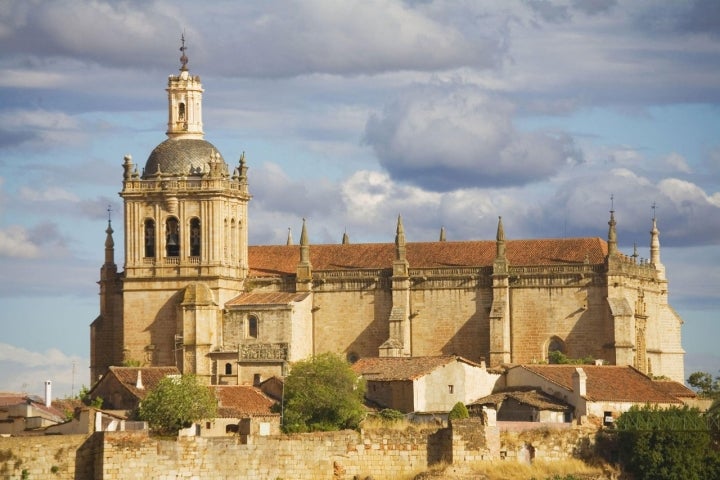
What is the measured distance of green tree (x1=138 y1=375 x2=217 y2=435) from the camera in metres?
73.0

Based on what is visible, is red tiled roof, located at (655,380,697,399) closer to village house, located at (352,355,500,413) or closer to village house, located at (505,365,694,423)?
village house, located at (505,365,694,423)

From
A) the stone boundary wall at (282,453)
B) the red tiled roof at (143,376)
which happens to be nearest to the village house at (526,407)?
the stone boundary wall at (282,453)

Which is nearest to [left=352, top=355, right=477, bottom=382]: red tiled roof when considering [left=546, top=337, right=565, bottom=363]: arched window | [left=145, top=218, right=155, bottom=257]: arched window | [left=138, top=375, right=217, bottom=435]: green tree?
[left=546, top=337, right=565, bottom=363]: arched window

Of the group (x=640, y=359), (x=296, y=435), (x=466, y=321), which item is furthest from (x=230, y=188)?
(x=296, y=435)

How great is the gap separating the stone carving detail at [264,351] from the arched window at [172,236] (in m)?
5.69

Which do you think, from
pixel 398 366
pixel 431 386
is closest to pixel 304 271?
pixel 398 366

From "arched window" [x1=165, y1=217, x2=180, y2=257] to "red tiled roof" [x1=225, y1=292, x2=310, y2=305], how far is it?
3.35 meters

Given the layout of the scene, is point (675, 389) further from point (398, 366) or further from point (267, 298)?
point (267, 298)

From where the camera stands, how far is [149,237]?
95.8 metres

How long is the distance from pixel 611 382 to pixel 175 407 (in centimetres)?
1690

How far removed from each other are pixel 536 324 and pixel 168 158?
17091mm

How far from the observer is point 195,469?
213ft

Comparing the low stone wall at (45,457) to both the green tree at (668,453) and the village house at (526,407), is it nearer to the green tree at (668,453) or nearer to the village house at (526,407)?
the green tree at (668,453)

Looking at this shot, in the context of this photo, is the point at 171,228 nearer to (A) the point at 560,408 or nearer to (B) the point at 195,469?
(A) the point at 560,408
